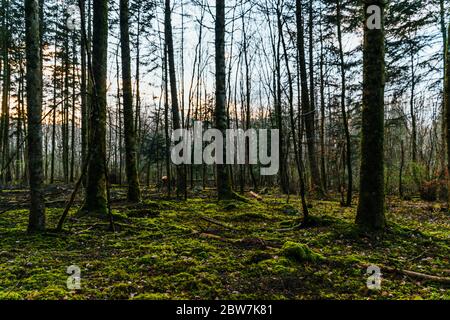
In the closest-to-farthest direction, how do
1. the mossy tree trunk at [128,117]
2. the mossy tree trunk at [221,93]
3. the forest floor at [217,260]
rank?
the forest floor at [217,260]
the mossy tree trunk at [128,117]
the mossy tree trunk at [221,93]

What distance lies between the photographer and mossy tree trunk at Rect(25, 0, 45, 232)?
5398mm

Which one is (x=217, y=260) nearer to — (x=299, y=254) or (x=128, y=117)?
(x=299, y=254)

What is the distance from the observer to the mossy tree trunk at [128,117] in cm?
986

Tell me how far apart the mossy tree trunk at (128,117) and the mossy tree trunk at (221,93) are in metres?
2.84

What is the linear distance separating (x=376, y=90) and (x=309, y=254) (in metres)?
3.31

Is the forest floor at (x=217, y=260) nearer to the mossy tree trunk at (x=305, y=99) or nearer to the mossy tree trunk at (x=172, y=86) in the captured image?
the mossy tree trunk at (x=172, y=86)

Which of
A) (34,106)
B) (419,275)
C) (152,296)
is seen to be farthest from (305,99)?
(152,296)

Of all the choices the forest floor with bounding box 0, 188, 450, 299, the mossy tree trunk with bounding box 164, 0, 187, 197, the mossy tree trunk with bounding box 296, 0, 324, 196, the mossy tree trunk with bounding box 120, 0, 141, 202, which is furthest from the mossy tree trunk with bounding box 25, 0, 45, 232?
the mossy tree trunk with bounding box 296, 0, 324, 196

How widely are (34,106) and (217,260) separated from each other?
4.23 meters

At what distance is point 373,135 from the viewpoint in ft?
18.3

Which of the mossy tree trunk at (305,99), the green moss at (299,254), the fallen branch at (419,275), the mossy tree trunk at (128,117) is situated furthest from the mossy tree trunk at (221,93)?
the fallen branch at (419,275)

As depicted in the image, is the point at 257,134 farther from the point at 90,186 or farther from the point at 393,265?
the point at 393,265

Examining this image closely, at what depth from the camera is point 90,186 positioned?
24.6ft

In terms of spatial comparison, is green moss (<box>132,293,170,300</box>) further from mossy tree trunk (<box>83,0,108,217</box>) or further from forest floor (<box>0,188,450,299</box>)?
mossy tree trunk (<box>83,0,108,217</box>)
